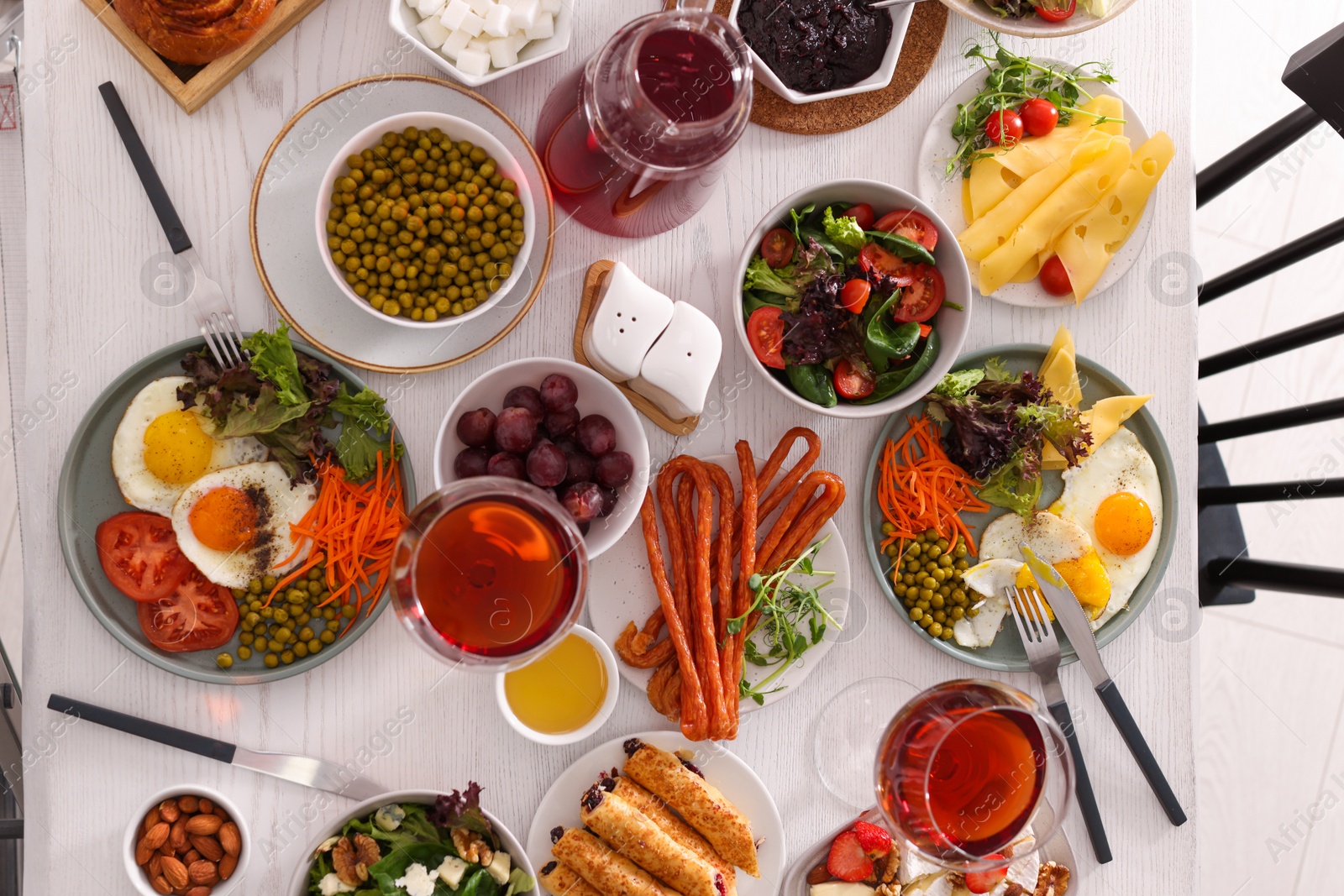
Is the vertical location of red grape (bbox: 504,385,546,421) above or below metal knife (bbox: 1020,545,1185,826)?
above

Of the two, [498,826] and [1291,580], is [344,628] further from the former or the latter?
[1291,580]

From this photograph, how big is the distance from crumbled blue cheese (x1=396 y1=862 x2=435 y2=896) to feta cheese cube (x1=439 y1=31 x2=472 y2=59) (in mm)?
1639

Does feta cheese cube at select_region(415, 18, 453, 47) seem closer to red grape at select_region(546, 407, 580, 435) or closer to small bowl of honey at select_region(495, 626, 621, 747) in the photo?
red grape at select_region(546, 407, 580, 435)

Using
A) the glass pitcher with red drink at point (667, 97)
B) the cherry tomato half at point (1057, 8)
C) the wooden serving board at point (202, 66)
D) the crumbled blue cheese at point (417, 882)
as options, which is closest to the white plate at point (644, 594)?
the crumbled blue cheese at point (417, 882)

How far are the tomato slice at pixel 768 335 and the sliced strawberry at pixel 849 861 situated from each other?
1.07 m

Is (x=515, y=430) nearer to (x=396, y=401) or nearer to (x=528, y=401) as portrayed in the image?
(x=528, y=401)

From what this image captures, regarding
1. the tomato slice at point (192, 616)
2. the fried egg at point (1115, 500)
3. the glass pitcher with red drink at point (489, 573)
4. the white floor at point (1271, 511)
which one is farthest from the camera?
the white floor at point (1271, 511)

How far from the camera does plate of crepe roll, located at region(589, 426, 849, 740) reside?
215 centimetres

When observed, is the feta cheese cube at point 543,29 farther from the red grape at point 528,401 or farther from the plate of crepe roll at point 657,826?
the plate of crepe roll at point 657,826

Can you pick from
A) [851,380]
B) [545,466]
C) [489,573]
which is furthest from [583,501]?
[851,380]

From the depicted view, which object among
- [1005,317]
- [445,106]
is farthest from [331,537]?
[1005,317]

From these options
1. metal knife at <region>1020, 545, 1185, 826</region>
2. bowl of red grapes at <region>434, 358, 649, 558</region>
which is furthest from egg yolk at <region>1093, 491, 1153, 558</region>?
bowl of red grapes at <region>434, 358, 649, 558</region>

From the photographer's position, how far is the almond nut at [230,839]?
1987 millimetres

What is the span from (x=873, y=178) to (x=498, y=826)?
161cm
